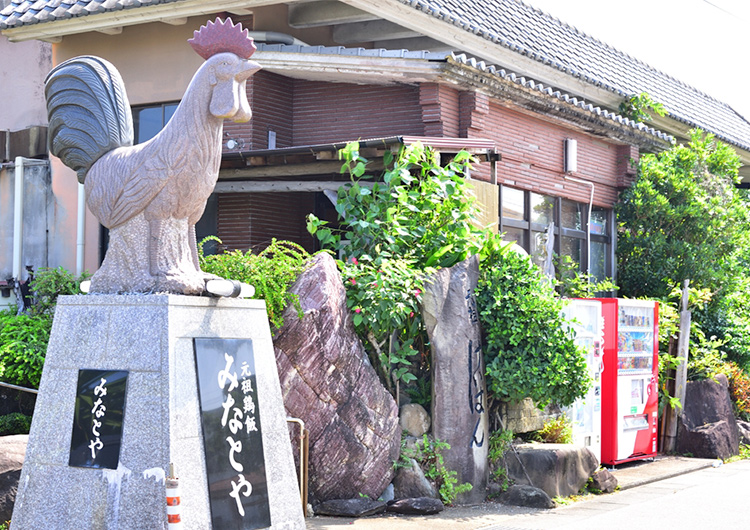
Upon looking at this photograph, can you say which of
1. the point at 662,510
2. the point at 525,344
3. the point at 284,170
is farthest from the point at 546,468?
the point at 284,170

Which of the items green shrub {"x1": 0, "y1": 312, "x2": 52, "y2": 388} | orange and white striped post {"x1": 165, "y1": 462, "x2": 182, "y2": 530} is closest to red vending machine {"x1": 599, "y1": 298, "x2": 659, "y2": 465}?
green shrub {"x1": 0, "y1": 312, "x2": 52, "y2": 388}

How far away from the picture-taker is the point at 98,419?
6438 mm

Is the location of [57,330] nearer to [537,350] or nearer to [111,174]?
[111,174]

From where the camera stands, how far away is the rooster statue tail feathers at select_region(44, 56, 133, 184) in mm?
6957

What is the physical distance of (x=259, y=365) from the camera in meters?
7.14

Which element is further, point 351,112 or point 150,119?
point 150,119

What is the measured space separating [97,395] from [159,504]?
92 centimetres

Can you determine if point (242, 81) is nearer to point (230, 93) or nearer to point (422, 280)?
point (230, 93)

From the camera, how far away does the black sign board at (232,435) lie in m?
6.52

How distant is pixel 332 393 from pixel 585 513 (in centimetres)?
315

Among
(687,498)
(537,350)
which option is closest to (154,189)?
(537,350)

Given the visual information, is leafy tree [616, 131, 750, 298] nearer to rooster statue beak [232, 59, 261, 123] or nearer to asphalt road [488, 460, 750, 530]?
asphalt road [488, 460, 750, 530]

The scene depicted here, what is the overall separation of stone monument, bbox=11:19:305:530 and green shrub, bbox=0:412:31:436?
3252mm

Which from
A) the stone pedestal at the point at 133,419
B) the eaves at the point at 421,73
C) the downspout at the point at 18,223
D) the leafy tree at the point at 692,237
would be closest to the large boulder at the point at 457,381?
the stone pedestal at the point at 133,419
